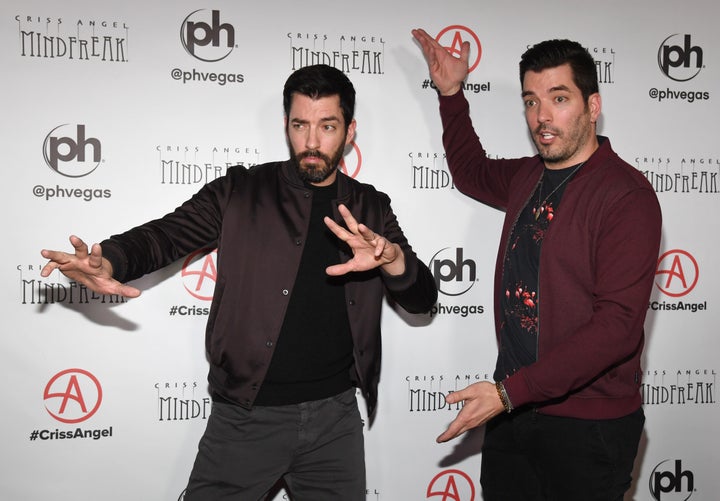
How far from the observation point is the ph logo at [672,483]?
286cm

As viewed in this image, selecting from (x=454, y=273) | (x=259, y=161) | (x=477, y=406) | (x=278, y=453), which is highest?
(x=259, y=161)

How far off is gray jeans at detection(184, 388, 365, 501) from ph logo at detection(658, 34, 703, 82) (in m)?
1.99

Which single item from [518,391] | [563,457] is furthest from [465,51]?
[563,457]

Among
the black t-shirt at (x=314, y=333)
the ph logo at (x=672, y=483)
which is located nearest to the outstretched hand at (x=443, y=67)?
the black t-shirt at (x=314, y=333)

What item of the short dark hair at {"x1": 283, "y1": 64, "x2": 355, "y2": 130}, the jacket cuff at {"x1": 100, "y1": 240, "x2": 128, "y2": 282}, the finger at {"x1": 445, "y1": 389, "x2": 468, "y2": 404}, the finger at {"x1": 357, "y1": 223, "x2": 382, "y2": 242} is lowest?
the finger at {"x1": 445, "y1": 389, "x2": 468, "y2": 404}

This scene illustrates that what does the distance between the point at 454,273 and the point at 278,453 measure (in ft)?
3.52

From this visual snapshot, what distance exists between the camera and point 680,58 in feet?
9.13

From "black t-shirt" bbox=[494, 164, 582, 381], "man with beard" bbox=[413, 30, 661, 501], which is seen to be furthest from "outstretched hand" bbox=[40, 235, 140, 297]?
"black t-shirt" bbox=[494, 164, 582, 381]

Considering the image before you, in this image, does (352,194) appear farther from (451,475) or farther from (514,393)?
(451,475)

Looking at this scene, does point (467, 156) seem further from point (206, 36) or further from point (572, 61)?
point (206, 36)

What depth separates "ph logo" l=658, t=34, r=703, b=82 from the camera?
109 inches

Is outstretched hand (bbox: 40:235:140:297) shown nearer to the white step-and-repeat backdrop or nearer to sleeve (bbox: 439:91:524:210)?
the white step-and-repeat backdrop

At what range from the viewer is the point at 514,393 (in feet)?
6.06

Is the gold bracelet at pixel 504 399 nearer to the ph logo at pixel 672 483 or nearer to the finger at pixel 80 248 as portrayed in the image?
the finger at pixel 80 248
